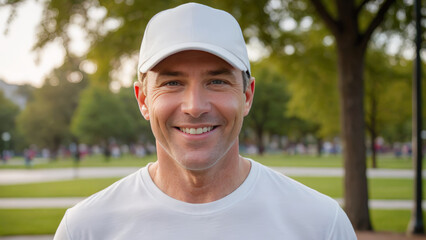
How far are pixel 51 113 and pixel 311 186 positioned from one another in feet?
178

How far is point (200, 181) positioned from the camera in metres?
1.96

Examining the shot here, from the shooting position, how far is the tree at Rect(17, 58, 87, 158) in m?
63.1

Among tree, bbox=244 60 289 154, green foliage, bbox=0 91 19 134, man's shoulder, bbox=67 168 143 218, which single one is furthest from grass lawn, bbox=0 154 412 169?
man's shoulder, bbox=67 168 143 218

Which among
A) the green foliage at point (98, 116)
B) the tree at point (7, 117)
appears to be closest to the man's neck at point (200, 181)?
the green foliage at point (98, 116)

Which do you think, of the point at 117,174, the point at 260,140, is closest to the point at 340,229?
the point at 117,174

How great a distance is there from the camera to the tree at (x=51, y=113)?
63125 millimetres

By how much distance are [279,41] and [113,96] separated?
51.4 meters

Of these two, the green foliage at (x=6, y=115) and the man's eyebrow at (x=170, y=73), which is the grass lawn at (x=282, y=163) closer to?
the green foliage at (x=6, y=115)

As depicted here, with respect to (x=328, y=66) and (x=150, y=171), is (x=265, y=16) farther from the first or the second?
(x=150, y=171)

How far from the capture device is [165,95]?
184 centimetres

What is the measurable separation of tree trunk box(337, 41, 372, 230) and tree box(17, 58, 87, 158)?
55739 mm

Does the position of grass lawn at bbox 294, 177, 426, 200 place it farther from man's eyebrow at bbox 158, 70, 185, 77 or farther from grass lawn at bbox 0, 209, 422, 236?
man's eyebrow at bbox 158, 70, 185, 77

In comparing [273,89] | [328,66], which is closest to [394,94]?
[328,66]

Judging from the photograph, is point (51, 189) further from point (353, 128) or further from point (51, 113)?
point (51, 113)
